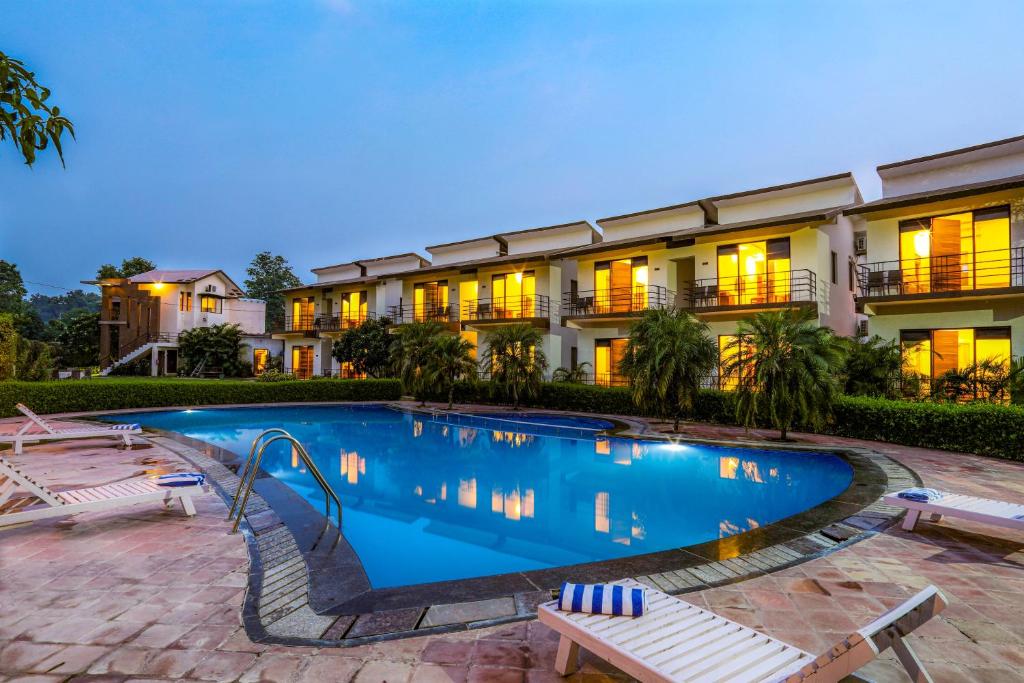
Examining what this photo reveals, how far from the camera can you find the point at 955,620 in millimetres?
3266

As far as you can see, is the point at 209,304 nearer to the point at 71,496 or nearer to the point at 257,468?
the point at 71,496

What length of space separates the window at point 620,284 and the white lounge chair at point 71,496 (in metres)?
16.4

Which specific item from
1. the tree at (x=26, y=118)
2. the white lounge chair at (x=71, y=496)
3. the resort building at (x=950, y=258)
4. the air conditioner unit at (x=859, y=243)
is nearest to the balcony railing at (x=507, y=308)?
the resort building at (x=950, y=258)

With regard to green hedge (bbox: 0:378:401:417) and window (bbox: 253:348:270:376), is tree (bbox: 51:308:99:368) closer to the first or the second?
window (bbox: 253:348:270:376)

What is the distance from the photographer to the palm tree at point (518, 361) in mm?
17500

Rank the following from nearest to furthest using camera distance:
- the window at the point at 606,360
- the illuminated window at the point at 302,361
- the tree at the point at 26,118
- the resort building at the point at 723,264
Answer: the tree at the point at 26,118 < the resort building at the point at 723,264 < the window at the point at 606,360 < the illuminated window at the point at 302,361

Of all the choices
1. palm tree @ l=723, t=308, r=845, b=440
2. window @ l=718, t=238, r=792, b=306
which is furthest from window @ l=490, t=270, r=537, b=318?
palm tree @ l=723, t=308, r=845, b=440

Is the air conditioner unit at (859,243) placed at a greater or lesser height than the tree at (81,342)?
greater

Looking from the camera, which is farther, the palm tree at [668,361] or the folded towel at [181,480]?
the palm tree at [668,361]

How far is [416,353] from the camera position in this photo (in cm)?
1872

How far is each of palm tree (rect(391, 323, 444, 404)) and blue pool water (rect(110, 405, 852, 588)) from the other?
4623 millimetres

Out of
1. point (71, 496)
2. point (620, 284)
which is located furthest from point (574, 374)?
point (71, 496)

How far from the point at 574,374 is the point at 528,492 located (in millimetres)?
11230

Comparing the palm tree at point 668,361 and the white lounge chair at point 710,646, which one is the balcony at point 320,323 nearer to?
the palm tree at point 668,361
